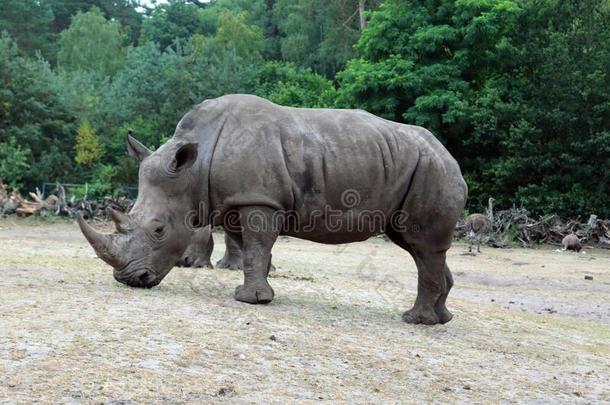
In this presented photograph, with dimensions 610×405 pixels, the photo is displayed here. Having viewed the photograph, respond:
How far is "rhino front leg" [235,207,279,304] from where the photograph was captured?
694 centimetres

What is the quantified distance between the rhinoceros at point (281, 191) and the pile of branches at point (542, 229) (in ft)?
46.1

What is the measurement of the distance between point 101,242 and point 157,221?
0.52 metres

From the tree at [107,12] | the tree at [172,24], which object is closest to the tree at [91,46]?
the tree at [172,24]

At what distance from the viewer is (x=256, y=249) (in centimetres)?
699

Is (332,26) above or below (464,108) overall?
above

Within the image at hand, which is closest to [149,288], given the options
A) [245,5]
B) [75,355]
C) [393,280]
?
[75,355]

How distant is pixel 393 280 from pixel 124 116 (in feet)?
79.3

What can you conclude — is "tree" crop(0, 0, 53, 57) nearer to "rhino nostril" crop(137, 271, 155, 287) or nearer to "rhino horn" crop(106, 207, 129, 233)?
"rhino horn" crop(106, 207, 129, 233)

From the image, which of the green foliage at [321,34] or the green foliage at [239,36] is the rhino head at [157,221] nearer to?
the green foliage at [321,34]

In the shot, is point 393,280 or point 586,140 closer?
point 393,280

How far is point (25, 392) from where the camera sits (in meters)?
4.02

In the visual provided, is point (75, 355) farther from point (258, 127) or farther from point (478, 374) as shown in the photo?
point (258, 127)

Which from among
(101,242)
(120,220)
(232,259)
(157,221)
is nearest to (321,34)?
(232,259)

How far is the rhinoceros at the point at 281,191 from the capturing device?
6.97 m
